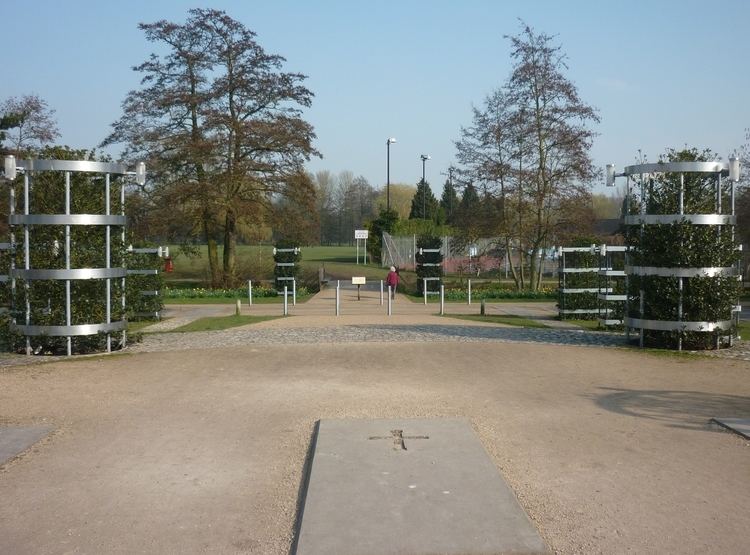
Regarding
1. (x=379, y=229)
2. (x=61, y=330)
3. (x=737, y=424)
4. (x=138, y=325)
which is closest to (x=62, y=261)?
(x=61, y=330)

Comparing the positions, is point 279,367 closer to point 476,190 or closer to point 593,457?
point 593,457

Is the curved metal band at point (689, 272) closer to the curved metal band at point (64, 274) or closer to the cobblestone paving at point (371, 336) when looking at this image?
the cobblestone paving at point (371, 336)

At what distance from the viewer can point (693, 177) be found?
13.8 meters

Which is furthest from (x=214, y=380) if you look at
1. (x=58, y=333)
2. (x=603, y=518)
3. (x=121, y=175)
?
(x=603, y=518)

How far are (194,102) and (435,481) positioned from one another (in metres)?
29.9

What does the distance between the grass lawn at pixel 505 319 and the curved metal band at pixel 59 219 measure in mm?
9791

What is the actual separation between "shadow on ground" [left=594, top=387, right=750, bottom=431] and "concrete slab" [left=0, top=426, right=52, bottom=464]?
5.94 metres

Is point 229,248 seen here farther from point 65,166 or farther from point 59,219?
point 65,166

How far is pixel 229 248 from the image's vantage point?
34.8 metres

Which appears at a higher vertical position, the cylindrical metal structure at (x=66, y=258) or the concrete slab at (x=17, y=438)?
the cylindrical metal structure at (x=66, y=258)

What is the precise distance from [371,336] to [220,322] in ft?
17.3

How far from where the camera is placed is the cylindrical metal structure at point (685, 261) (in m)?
13.2

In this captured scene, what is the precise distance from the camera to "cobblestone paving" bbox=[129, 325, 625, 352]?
47.6 ft

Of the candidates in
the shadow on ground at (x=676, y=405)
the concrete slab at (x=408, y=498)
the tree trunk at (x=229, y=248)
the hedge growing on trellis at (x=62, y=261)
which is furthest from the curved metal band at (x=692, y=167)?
the tree trunk at (x=229, y=248)
